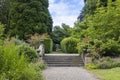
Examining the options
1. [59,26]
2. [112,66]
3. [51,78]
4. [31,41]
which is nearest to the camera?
[51,78]

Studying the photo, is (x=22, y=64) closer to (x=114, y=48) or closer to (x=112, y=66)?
(x=112, y=66)

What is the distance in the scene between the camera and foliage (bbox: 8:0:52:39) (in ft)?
107

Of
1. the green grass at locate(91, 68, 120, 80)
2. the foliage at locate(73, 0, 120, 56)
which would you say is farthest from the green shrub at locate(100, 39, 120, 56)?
Result: the green grass at locate(91, 68, 120, 80)

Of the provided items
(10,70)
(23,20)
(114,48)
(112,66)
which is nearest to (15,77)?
(10,70)

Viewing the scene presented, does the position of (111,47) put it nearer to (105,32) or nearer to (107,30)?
(105,32)

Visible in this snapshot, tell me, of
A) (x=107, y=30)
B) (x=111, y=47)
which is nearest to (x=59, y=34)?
(x=107, y=30)

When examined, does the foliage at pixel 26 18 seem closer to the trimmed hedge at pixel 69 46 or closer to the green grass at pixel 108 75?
the trimmed hedge at pixel 69 46

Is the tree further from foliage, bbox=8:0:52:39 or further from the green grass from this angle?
A: foliage, bbox=8:0:52:39

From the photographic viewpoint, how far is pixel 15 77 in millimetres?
7492

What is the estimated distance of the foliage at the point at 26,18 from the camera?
1278 inches

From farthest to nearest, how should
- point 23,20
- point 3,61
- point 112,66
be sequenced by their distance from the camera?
point 23,20
point 112,66
point 3,61

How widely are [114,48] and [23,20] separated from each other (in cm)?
1521

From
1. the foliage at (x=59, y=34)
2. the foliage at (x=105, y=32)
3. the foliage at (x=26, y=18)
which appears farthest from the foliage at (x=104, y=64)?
the foliage at (x=59, y=34)

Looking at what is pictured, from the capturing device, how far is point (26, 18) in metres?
32.9
